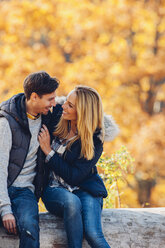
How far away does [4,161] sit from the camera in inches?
106


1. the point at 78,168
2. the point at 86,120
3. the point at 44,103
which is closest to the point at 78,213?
the point at 78,168

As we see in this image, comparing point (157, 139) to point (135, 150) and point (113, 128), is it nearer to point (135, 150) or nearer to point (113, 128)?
point (135, 150)

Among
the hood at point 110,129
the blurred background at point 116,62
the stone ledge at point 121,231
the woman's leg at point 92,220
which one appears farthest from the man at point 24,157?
the blurred background at point 116,62

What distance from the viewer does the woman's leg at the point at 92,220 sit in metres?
2.65

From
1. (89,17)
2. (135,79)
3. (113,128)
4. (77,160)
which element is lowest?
(77,160)

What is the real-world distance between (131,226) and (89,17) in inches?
263

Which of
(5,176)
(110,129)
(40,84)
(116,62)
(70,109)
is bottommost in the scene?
(5,176)

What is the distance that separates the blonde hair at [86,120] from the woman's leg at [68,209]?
349 mm

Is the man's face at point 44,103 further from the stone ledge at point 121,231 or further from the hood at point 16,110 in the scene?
the stone ledge at point 121,231

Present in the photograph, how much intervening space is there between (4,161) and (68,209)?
1.89 feet

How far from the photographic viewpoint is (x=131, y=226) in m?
2.99

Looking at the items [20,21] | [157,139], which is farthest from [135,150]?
[20,21]

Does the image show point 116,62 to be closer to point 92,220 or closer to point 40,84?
point 40,84

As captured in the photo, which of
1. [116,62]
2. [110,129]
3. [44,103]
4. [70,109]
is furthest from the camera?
[116,62]
